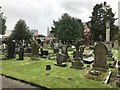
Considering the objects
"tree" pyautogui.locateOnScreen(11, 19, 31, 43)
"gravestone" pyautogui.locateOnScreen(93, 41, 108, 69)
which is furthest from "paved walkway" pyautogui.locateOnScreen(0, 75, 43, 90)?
"tree" pyautogui.locateOnScreen(11, 19, 31, 43)

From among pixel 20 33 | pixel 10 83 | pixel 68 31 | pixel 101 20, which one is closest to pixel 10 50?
pixel 10 83

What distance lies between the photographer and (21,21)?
44.8m

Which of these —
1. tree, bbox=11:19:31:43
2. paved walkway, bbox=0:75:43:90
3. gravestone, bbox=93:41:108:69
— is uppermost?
tree, bbox=11:19:31:43

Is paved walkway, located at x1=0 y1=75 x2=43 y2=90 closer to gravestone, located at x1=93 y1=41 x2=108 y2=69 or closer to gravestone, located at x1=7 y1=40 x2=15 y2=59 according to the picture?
gravestone, located at x1=93 y1=41 x2=108 y2=69

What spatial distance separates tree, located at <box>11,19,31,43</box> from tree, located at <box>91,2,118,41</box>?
751 inches

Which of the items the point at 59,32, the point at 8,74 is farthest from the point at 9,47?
the point at 59,32

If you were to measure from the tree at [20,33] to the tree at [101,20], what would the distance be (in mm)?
19076

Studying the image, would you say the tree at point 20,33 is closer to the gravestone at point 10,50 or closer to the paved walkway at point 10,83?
the gravestone at point 10,50

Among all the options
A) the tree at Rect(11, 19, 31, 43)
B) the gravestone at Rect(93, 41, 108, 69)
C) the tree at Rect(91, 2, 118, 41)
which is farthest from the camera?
the tree at Rect(91, 2, 118, 41)

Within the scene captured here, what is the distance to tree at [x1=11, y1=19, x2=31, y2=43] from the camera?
42447 millimetres

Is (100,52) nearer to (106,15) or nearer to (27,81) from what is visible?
(27,81)

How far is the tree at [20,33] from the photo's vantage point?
→ 42447mm

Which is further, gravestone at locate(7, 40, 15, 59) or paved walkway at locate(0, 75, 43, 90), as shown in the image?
gravestone at locate(7, 40, 15, 59)

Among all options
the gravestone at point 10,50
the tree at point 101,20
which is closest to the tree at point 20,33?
the tree at point 101,20
